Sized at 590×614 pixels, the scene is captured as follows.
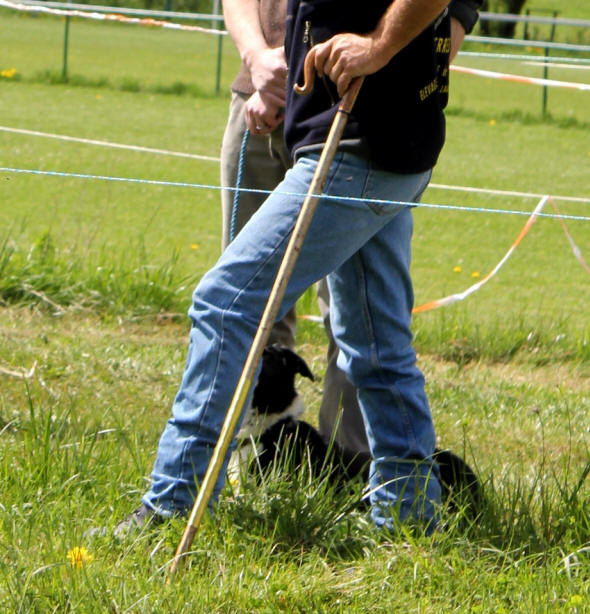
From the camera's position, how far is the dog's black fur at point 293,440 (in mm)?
3336

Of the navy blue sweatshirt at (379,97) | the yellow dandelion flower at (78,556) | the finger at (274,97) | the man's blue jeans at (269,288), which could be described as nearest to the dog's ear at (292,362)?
the man's blue jeans at (269,288)

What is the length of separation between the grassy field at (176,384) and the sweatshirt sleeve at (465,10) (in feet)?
2.92

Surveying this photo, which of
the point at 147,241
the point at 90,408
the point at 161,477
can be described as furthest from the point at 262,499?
the point at 147,241

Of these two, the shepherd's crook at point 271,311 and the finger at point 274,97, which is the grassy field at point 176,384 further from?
the finger at point 274,97

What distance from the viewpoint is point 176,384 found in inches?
184

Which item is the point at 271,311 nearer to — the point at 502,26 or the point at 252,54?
the point at 252,54

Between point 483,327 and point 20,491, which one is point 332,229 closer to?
point 20,491

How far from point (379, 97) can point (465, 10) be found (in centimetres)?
60

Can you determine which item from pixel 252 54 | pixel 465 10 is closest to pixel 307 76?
pixel 252 54

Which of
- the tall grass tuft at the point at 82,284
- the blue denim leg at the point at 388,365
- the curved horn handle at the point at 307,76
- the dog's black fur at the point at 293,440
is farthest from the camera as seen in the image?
the tall grass tuft at the point at 82,284

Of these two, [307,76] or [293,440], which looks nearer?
[307,76]

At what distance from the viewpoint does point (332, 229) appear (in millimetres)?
2873

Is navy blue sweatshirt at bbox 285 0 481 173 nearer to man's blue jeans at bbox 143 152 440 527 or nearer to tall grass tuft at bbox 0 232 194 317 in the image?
man's blue jeans at bbox 143 152 440 527

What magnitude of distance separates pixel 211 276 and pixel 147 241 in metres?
5.02
